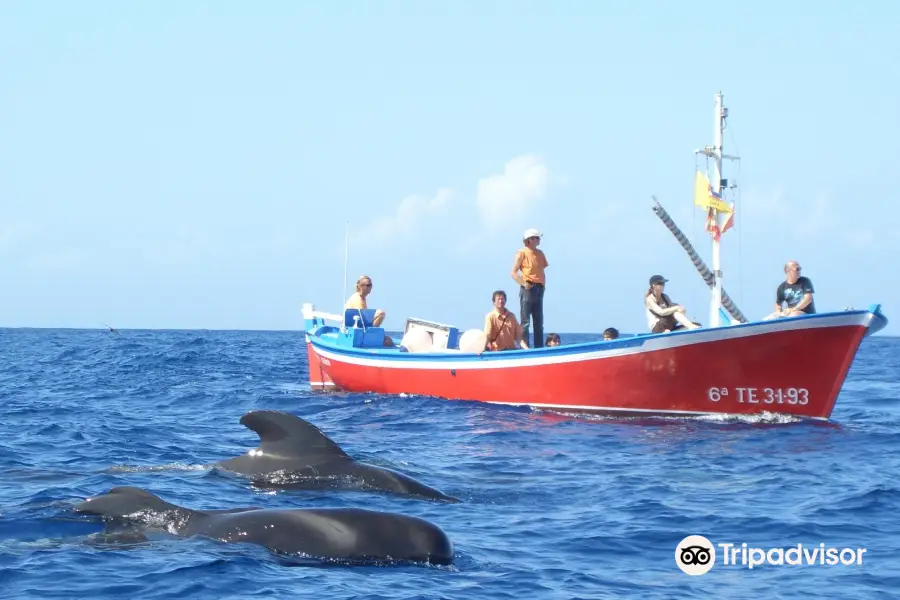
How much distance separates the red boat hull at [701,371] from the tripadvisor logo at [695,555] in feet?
25.7

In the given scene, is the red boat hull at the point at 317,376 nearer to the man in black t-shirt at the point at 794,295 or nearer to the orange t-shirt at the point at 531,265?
the orange t-shirt at the point at 531,265

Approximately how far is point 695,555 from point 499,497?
8.70ft

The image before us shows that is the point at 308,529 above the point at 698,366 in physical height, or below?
below

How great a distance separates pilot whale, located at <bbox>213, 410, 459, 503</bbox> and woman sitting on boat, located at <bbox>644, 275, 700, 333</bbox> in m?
7.84

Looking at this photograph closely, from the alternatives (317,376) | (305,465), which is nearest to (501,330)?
(317,376)

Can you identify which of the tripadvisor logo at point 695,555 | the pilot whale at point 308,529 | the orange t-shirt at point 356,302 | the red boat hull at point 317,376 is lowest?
the tripadvisor logo at point 695,555

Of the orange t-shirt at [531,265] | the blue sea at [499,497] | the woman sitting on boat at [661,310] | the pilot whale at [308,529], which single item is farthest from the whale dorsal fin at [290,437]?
the orange t-shirt at [531,265]

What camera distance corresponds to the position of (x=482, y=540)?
855 centimetres

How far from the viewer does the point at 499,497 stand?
10.5m

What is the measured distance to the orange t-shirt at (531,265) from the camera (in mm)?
18781

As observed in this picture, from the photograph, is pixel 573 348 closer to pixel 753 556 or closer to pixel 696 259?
pixel 696 259

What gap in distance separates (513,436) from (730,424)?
3.46 meters

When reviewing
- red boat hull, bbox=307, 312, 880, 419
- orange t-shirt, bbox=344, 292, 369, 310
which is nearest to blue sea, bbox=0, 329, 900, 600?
red boat hull, bbox=307, 312, 880, 419

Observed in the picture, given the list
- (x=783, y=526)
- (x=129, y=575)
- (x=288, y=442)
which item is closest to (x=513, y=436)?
(x=288, y=442)
